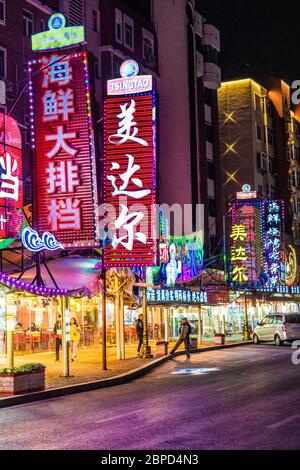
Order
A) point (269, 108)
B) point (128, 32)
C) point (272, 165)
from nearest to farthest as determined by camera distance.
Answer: point (128, 32), point (272, 165), point (269, 108)

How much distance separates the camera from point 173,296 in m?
35.1

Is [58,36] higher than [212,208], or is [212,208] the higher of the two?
[58,36]

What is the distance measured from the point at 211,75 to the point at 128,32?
505 inches

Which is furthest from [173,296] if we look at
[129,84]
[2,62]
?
[2,62]

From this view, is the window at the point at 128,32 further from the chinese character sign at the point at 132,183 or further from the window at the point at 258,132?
the window at the point at 258,132

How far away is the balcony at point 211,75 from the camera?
185 ft

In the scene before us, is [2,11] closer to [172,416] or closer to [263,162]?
[172,416]

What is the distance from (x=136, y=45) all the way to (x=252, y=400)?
35835 millimetres

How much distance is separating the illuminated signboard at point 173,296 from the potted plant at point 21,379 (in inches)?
667

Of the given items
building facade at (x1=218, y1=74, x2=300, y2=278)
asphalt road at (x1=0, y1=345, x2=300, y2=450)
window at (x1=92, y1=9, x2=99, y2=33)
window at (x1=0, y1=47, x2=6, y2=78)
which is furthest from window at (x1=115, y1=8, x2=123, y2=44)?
asphalt road at (x1=0, y1=345, x2=300, y2=450)

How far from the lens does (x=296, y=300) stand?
198 feet

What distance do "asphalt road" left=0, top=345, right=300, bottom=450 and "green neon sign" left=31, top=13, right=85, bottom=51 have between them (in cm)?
1109

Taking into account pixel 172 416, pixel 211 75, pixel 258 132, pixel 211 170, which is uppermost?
pixel 211 75

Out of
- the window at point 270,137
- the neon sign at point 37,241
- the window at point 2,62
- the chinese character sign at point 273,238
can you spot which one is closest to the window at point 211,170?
the chinese character sign at point 273,238
